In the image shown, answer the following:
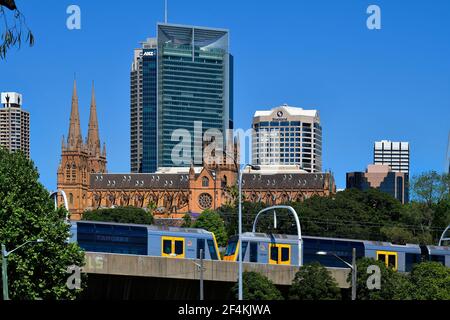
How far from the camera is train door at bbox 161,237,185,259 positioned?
236 feet

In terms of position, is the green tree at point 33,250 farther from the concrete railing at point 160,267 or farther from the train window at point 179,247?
the train window at point 179,247

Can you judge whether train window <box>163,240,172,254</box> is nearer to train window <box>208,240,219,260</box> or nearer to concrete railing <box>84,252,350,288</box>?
train window <box>208,240,219,260</box>

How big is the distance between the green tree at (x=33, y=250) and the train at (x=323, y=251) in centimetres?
2382

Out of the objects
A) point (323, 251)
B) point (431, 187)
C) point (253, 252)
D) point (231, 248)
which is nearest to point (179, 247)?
point (253, 252)

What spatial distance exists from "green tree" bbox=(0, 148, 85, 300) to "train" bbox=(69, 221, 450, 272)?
1868cm

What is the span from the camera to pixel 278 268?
66.1 metres

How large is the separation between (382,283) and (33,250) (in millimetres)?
23328

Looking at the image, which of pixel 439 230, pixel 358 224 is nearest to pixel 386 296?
pixel 439 230

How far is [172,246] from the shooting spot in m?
72.6

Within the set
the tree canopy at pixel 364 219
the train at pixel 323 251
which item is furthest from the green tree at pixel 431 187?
the train at pixel 323 251

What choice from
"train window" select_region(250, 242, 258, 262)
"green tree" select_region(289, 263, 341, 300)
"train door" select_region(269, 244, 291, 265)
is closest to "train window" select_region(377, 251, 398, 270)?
"train door" select_region(269, 244, 291, 265)

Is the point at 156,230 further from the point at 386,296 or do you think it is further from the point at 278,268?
the point at 386,296

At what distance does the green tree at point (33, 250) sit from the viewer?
4725 cm

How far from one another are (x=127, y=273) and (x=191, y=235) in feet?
47.8
